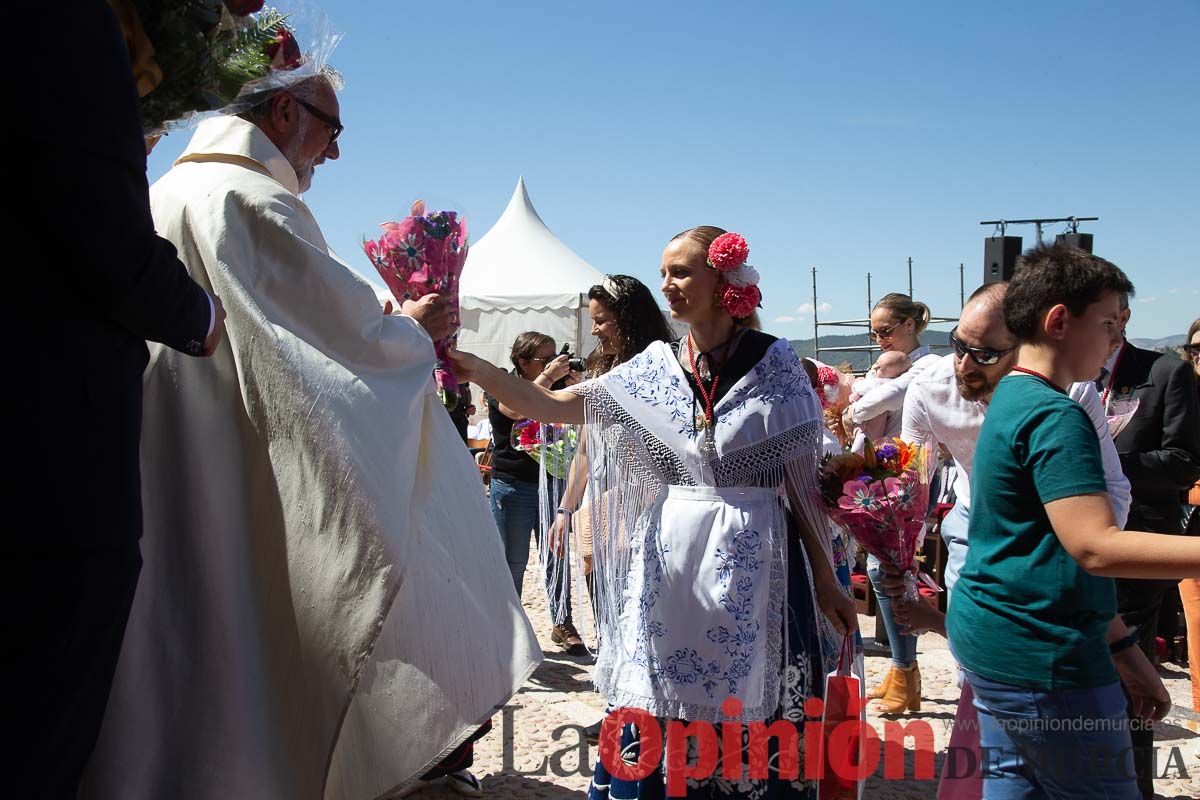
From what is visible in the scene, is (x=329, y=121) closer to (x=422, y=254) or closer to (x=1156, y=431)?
(x=422, y=254)

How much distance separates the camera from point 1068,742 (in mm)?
2107

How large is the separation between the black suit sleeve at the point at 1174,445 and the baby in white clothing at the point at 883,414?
74.3 inches

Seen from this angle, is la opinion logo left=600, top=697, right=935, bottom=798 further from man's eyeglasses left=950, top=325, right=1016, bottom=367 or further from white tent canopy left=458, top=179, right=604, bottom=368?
white tent canopy left=458, top=179, right=604, bottom=368

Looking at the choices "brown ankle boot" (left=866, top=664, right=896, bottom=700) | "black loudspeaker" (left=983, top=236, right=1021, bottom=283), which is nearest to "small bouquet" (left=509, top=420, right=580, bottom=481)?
"brown ankle boot" (left=866, top=664, right=896, bottom=700)

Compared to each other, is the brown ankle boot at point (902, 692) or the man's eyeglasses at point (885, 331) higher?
the man's eyeglasses at point (885, 331)

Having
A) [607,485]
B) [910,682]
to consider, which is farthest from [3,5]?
[910,682]

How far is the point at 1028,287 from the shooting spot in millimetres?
2324

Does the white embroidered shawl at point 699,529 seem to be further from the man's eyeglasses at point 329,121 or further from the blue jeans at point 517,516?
the blue jeans at point 517,516

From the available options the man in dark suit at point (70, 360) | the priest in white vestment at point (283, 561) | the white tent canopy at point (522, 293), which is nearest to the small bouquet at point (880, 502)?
the priest in white vestment at point (283, 561)

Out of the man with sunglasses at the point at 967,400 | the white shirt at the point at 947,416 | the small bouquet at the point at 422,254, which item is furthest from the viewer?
the white shirt at the point at 947,416

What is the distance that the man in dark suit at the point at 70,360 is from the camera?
144 centimetres

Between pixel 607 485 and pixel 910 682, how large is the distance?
8.07 ft

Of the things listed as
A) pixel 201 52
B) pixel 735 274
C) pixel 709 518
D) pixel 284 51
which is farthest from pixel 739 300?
pixel 201 52

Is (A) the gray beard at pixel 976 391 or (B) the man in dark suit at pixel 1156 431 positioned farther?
(B) the man in dark suit at pixel 1156 431
